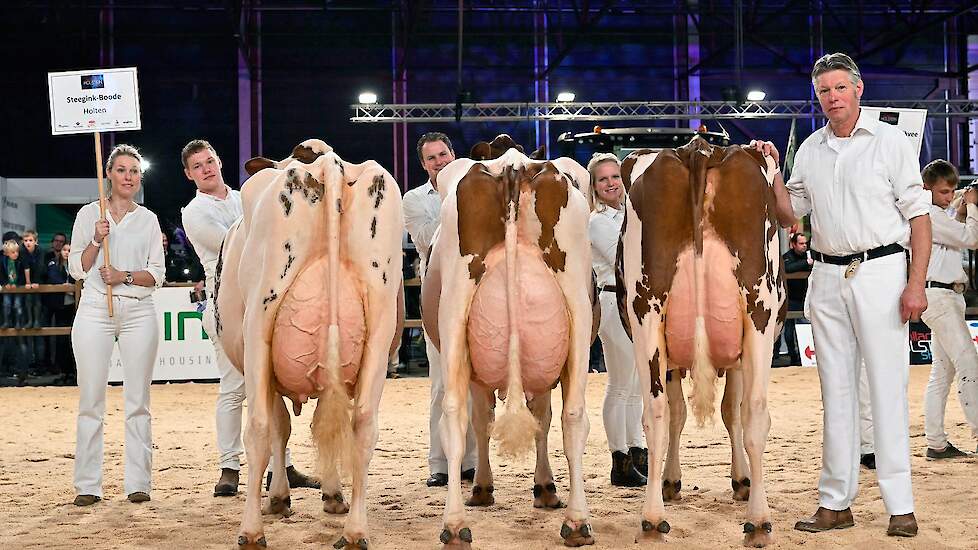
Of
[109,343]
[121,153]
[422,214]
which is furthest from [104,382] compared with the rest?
[422,214]

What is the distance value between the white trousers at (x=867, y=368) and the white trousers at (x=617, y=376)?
130cm

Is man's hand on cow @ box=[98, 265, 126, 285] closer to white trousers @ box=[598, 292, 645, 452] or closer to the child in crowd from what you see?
white trousers @ box=[598, 292, 645, 452]

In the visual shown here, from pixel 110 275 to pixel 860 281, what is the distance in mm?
4157

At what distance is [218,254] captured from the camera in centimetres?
614

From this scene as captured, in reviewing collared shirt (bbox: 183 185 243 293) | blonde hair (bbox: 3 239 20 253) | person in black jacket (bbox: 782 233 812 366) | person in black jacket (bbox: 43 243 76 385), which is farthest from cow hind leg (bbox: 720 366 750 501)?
blonde hair (bbox: 3 239 20 253)

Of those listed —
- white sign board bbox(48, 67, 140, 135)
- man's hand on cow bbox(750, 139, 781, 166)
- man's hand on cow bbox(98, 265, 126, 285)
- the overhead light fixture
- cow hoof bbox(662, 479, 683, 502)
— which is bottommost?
cow hoof bbox(662, 479, 683, 502)

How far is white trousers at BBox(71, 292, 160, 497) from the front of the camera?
230 inches

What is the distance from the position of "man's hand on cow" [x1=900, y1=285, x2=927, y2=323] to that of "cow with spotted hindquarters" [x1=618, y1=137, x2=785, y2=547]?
0.59 meters

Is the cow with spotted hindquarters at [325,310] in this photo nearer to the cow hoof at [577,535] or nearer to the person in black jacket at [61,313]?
the cow hoof at [577,535]

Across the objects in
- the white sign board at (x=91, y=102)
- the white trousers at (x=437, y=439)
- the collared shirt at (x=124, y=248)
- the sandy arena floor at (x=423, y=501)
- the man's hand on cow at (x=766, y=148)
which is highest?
the white sign board at (x=91, y=102)

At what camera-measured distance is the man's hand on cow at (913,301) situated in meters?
4.60

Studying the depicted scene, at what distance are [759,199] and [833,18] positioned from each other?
64.4 feet

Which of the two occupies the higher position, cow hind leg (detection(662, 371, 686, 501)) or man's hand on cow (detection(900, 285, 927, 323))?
man's hand on cow (detection(900, 285, 927, 323))

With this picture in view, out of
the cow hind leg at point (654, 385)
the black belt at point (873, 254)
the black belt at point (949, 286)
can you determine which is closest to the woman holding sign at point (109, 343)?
the cow hind leg at point (654, 385)
